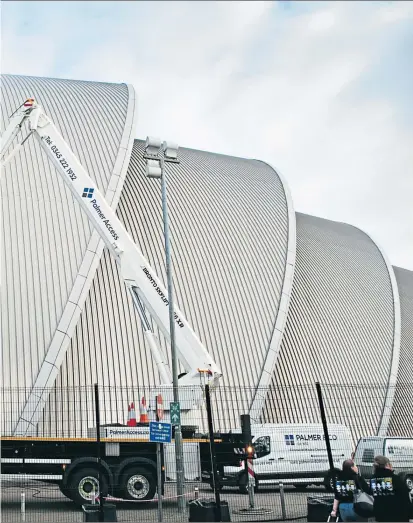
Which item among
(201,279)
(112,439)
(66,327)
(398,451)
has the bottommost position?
(398,451)

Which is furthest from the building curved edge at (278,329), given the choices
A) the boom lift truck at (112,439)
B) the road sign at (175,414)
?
the road sign at (175,414)

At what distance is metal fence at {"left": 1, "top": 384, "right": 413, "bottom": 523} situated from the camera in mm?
15453

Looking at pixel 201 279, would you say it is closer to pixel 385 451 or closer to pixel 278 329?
pixel 278 329

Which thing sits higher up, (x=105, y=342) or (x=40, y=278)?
(x=40, y=278)

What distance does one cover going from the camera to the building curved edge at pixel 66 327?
2125 centimetres

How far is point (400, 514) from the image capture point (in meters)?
8.83

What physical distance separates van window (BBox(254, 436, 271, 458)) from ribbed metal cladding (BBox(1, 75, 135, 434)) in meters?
8.61

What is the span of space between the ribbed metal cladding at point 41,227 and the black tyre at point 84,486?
6.96 meters

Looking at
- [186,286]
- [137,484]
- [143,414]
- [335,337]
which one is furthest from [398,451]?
[186,286]

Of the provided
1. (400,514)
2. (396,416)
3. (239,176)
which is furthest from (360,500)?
(239,176)

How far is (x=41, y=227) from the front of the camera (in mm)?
25531

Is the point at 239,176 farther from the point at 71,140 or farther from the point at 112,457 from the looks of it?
the point at 112,457

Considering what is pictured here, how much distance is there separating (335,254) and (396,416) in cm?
1038

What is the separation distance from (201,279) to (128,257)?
28.9ft
